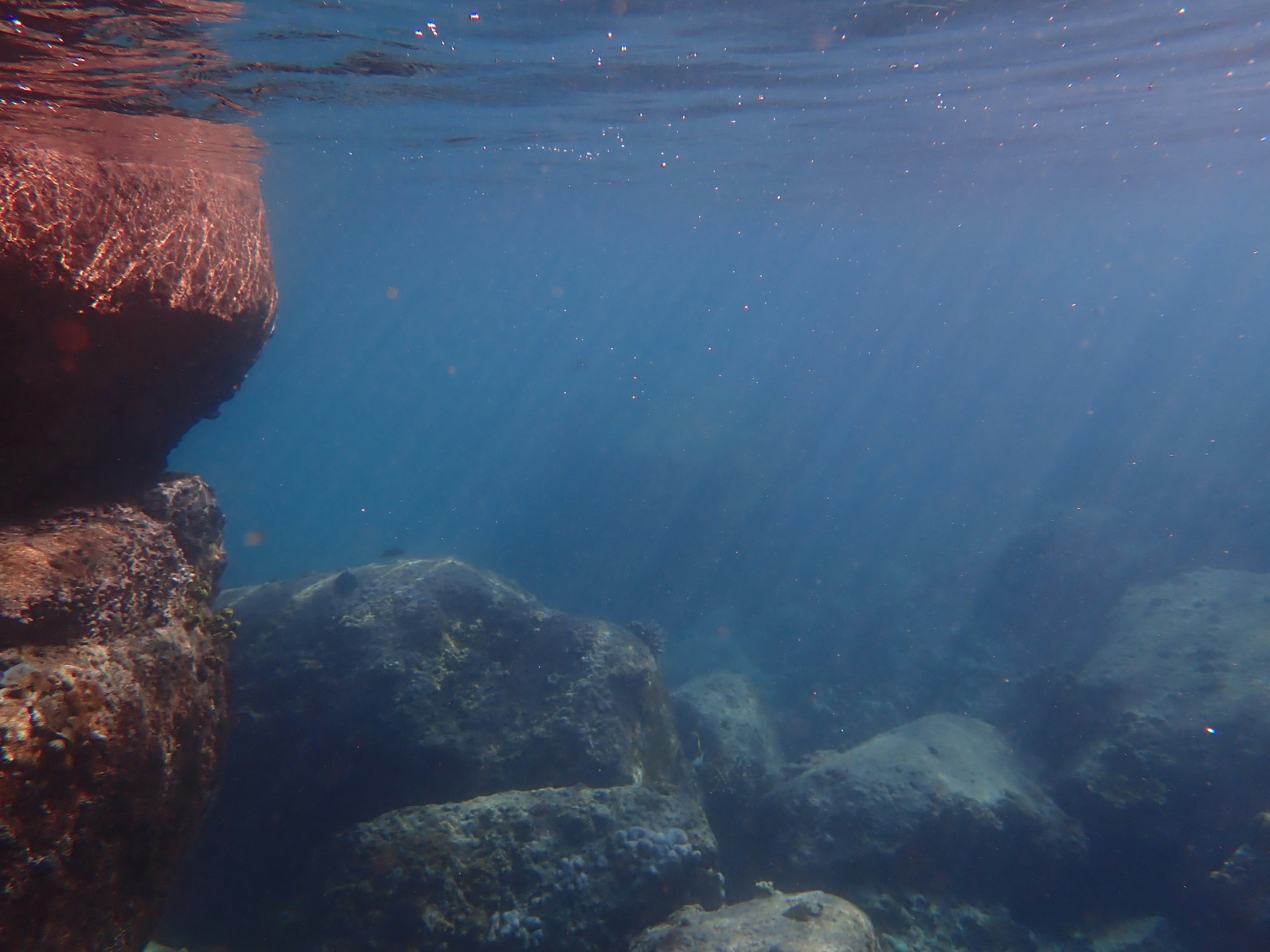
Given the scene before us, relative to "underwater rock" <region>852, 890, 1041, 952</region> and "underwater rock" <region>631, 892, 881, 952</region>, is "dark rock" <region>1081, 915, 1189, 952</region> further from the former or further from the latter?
"underwater rock" <region>631, 892, 881, 952</region>

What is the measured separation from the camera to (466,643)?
8.77 meters

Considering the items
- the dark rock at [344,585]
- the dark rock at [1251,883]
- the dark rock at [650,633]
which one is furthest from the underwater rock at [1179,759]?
the dark rock at [344,585]

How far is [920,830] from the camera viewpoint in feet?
26.7

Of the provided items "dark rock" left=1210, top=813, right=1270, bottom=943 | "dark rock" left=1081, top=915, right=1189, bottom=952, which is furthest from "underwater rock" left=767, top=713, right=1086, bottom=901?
"dark rock" left=1210, top=813, right=1270, bottom=943

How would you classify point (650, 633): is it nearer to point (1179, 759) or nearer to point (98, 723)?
point (1179, 759)

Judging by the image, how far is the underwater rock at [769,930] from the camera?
5.38m

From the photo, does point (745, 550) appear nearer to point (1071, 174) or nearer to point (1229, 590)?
point (1229, 590)

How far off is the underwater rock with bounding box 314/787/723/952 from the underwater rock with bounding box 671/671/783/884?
2.67 meters

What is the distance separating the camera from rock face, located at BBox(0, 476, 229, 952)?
2.58 m

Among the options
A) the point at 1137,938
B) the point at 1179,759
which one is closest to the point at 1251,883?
the point at 1137,938

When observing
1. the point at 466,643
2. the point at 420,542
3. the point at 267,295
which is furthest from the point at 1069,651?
the point at 420,542

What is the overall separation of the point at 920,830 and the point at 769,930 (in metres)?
3.66

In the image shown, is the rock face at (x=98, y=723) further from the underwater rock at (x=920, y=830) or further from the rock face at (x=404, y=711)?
the underwater rock at (x=920, y=830)

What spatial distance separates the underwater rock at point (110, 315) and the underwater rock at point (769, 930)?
5939 mm
